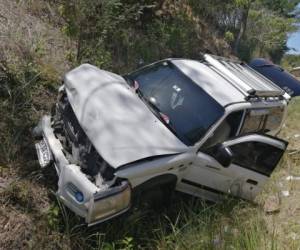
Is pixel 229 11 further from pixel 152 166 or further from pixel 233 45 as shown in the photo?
pixel 152 166

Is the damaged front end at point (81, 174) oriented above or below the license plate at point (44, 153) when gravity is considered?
above

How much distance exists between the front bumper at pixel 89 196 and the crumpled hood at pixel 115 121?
0.26 meters

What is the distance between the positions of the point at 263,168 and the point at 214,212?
2.99 feet

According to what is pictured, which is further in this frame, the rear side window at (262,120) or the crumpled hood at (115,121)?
the rear side window at (262,120)

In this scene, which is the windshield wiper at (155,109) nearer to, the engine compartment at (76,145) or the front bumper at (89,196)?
the engine compartment at (76,145)

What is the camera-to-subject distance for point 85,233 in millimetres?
4062

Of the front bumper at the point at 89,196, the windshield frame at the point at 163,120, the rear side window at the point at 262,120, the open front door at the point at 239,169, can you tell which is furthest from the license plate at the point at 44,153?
the rear side window at the point at 262,120

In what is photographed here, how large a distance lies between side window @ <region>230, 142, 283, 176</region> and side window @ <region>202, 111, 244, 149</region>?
0.87 feet

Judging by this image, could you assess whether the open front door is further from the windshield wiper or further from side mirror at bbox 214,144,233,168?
the windshield wiper

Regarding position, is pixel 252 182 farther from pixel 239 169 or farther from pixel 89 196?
pixel 89 196

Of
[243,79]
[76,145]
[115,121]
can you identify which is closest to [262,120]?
[243,79]

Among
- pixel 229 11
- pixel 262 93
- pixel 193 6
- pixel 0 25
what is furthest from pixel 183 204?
pixel 229 11

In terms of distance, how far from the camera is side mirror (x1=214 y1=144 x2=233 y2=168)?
4.34 metres

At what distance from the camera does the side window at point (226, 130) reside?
4598 mm
